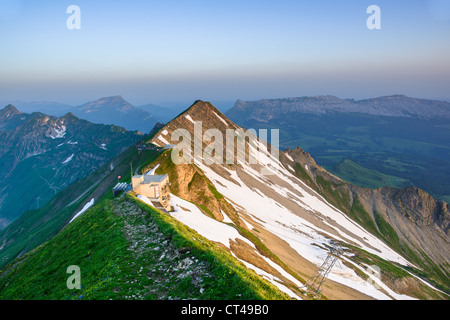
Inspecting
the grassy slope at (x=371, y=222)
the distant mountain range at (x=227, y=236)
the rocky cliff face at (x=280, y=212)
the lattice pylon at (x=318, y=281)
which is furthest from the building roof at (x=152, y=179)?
the grassy slope at (x=371, y=222)

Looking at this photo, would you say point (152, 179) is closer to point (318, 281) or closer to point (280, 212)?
point (318, 281)

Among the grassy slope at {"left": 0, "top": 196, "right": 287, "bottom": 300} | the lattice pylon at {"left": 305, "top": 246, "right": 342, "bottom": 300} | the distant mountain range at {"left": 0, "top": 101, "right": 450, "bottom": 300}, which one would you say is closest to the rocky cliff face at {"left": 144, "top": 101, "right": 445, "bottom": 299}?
the distant mountain range at {"left": 0, "top": 101, "right": 450, "bottom": 300}

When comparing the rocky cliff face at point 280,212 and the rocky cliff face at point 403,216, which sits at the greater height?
the rocky cliff face at point 280,212

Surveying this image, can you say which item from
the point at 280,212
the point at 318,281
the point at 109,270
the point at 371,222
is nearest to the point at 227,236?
the point at 109,270

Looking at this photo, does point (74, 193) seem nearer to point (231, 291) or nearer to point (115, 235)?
point (115, 235)

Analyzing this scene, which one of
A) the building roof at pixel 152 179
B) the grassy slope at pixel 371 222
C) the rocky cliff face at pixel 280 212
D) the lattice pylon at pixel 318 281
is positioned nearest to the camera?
the lattice pylon at pixel 318 281

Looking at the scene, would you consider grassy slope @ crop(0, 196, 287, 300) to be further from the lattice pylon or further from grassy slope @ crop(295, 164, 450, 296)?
grassy slope @ crop(295, 164, 450, 296)

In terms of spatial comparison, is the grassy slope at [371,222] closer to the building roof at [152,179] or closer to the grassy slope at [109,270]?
the building roof at [152,179]

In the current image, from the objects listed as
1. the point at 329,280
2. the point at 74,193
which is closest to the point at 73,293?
the point at 329,280
